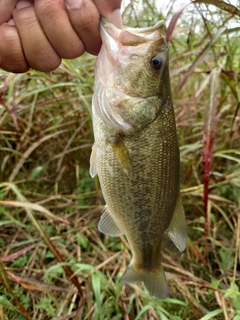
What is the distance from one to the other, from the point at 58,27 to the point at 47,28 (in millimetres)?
38

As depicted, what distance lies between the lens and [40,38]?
1.22 metres

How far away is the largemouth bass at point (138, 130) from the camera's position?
1383 millimetres

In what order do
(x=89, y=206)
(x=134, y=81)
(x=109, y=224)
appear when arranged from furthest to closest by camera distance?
(x=89, y=206) < (x=109, y=224) < (x=134, y=81)

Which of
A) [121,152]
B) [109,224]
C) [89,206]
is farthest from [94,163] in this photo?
[89,206]

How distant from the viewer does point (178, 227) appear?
5.03ft

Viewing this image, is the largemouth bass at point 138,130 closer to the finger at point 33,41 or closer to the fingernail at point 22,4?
the finger at point 33,41

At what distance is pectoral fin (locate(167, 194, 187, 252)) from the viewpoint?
1.51m

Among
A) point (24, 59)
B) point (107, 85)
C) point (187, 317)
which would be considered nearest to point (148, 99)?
point (107, 85)

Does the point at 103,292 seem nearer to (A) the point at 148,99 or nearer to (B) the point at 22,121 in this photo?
(A) the point at 148,99

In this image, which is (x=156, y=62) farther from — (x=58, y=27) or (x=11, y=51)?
(x=11, y=51)

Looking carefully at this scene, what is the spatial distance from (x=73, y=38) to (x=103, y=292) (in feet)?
4.88

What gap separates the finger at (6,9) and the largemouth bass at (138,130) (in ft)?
1.07

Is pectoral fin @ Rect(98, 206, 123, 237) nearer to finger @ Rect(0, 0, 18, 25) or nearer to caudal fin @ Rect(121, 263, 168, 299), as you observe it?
caudal fin @ Rect(121, 263, 168, 299)

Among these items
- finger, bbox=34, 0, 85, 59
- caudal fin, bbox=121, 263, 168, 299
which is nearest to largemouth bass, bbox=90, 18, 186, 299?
finger, bbox=34, 0, 85, 59
